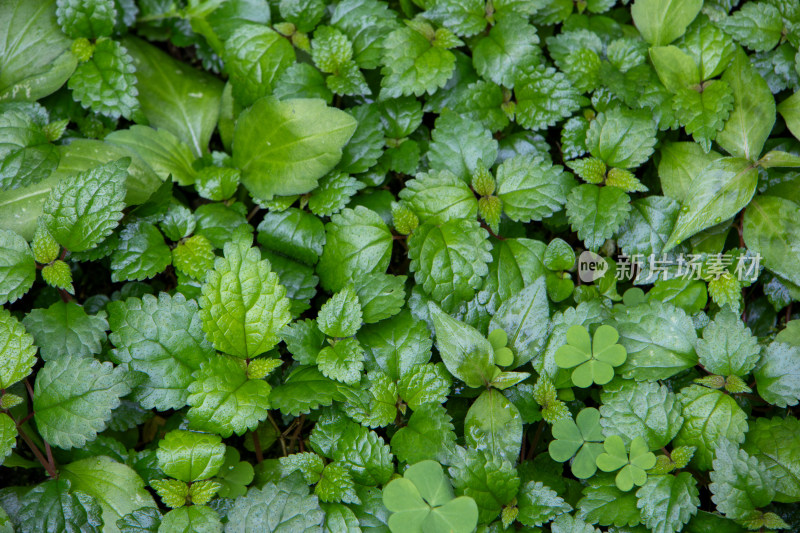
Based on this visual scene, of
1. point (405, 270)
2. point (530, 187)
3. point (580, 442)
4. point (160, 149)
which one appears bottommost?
point (580, 442)

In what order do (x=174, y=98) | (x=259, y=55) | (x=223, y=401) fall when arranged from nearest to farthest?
(x=223, y=401) < (x=259, y=55) < (x=174, y=98)

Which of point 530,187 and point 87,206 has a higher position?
point 87,206

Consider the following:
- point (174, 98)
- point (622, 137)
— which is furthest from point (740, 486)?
point (174, 98)

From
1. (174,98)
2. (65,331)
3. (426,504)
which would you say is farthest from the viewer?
(174,98)

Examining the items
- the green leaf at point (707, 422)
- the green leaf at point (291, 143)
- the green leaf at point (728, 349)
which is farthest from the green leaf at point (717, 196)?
the green leaf at point (291, 143)

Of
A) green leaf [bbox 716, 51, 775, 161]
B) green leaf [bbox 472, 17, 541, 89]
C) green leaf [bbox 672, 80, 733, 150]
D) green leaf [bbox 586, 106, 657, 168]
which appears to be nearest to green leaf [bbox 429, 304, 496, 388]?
green leaf [bbox 586, 106, 657, 168]

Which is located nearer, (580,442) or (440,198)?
(580,442)

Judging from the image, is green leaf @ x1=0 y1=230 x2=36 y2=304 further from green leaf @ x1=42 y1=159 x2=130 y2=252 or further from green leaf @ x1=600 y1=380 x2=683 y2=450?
green leaf @ x1=600 y1=380 x2=683 y2=450

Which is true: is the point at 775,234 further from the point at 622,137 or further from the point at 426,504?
the point at 426,504
